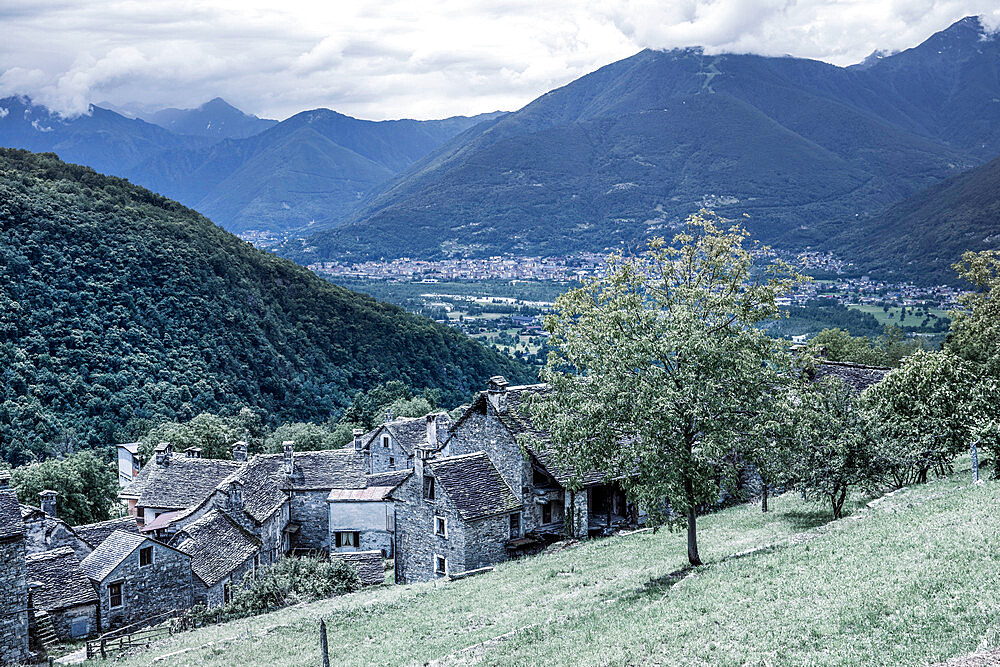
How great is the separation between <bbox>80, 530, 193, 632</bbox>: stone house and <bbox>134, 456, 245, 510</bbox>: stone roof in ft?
41.0

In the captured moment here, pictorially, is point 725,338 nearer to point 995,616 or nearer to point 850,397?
point 850,397

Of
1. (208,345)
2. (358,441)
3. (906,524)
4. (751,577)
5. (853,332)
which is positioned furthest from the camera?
(853,332)

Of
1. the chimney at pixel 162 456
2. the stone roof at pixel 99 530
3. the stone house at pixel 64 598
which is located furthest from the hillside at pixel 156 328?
the stone house at pixel 64 598

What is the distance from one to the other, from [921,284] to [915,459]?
192m

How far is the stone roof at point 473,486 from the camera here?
115 feet

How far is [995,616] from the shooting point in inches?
541

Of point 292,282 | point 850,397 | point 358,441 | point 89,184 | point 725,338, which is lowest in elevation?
point 358,441

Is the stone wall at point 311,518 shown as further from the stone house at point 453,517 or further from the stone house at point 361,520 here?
the stone house at point 453,517

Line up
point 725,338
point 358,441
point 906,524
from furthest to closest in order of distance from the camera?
point 358,441, point 725,338, point 906,524

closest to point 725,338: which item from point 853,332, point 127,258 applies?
point 127,258

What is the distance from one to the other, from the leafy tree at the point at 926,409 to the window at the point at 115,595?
35.1 m

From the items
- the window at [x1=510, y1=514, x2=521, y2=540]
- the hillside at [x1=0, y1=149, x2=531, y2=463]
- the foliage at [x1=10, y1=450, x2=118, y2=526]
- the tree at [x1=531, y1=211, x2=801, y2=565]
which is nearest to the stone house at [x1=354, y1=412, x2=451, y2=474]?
the window at [x1=510, y1=514, x2=521, y2=540]

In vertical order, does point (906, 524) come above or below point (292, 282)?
below

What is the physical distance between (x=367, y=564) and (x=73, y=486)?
91.7 ft
